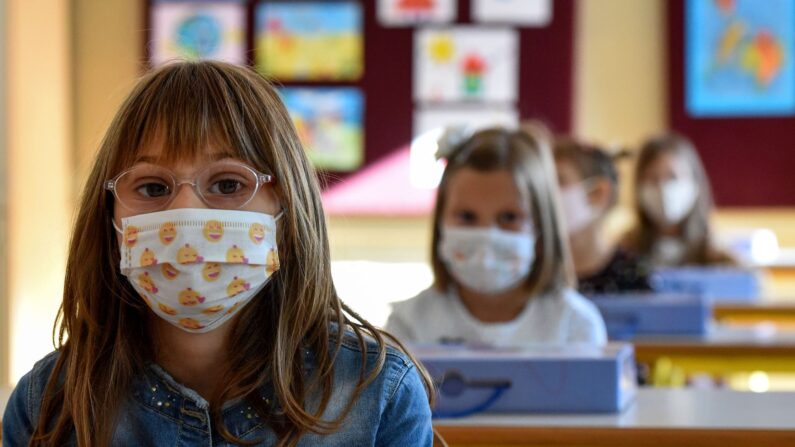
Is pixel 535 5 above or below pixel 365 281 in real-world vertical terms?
above

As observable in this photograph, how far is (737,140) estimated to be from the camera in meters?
5.87

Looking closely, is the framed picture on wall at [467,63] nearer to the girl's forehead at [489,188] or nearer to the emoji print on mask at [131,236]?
the girl's forehead at [489,188]

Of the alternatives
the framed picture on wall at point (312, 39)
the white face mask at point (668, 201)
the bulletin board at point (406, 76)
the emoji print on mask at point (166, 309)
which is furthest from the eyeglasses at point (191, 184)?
the framed picture on wall at point (312, 39)

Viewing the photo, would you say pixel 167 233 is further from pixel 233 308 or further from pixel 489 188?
pixel 489 188

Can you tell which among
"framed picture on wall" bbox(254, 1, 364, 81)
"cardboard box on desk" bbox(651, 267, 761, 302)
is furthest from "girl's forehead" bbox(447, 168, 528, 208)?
"framed picture on wall" bbox(254, 1, 364, 81)

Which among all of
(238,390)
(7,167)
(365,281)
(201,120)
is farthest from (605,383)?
(365,281)

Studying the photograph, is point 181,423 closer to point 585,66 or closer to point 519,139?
point 519,139

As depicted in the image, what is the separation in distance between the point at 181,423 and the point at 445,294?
1390 mm

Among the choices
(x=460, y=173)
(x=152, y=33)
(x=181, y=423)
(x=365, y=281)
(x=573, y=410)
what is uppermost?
(x=152, y=33)

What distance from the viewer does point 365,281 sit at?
6.01 meters

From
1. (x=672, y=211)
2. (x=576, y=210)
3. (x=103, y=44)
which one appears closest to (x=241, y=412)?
(x=576, y=210)

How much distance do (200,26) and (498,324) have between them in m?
3.83

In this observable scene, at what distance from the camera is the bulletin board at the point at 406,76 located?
5.90 metres

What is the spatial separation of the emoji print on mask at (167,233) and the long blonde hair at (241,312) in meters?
0.07
